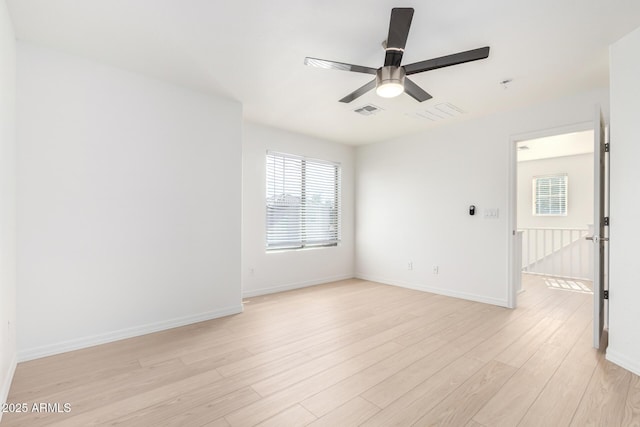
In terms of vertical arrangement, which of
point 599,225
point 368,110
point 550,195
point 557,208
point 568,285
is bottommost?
point 568,285

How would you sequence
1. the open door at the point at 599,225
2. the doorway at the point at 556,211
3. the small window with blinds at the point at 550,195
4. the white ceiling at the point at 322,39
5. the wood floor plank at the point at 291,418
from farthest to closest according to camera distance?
1. the small window with blinds at the point at 550,195
2. the doorway at the point at 556,211
3. the open door at the point at 599,225
4. the white ceiling at the point at 322,39
5. the wood floor plank at the point at 291,418

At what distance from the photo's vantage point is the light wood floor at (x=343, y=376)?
1747 millimetres

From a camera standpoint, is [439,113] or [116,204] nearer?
[116,204]

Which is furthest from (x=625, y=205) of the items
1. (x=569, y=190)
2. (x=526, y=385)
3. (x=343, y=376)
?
(x=569, y=190)

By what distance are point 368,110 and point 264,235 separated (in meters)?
2.31

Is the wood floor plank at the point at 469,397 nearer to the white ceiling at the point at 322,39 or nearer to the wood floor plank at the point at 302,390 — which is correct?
the wood floor plank at the point at 302,390

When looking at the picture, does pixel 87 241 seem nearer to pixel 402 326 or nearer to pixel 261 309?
pixel 261 309

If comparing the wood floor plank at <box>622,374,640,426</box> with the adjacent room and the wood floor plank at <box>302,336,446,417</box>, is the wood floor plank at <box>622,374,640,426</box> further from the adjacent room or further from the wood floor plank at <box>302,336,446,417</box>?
the wood floor plank at <box>302,336,446,417</box>

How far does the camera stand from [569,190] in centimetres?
676

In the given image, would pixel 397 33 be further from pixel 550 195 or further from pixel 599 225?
pixel 550 195

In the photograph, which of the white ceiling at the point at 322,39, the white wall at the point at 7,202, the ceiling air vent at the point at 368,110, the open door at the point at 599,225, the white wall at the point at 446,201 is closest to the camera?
the white wall at the point at 7,202

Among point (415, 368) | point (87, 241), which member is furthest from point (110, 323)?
point (415, 368)

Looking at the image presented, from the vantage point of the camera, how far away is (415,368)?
2.29 m

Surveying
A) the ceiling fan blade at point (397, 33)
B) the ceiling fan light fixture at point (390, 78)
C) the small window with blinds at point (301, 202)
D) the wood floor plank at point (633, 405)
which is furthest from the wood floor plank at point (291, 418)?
the small window with blinds at point (301, 202)
